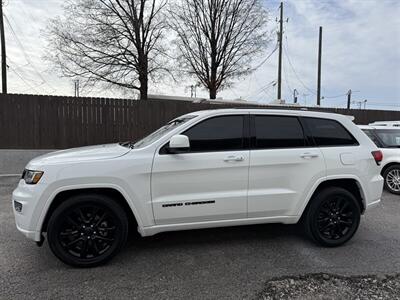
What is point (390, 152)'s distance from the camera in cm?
685

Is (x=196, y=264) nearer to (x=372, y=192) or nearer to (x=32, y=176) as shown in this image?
(x=32, y=176)

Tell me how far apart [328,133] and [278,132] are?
74cm

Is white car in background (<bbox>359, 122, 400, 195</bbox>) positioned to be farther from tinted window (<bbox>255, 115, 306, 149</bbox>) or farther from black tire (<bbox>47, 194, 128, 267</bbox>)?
black tire (<bbox>47, 194, 128, 267</bbox>)

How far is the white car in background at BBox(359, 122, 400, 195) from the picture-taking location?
6.76 meters

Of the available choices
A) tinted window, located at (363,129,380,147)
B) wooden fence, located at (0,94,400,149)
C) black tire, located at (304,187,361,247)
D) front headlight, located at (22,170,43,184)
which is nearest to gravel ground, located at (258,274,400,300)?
black tire, located at (304,187,361,247)

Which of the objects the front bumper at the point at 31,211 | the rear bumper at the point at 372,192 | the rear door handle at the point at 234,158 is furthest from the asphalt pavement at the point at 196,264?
the rear door handle at the point at 234,158

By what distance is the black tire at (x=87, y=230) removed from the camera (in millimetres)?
3156

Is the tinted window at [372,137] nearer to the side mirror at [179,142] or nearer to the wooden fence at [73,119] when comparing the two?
the wooden fence at [73,119]

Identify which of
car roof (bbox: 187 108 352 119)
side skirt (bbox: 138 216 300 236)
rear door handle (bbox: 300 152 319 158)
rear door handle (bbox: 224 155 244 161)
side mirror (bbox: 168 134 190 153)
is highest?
car roof (bbox: 187 108 352 119)

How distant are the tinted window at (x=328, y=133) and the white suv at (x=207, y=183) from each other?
0.05 ft

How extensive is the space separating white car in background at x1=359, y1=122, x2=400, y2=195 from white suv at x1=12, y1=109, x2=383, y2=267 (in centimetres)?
335

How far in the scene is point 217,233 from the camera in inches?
167

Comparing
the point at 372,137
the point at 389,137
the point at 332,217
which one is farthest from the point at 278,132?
the point at 389,137

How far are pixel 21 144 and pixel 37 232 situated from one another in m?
6.62
